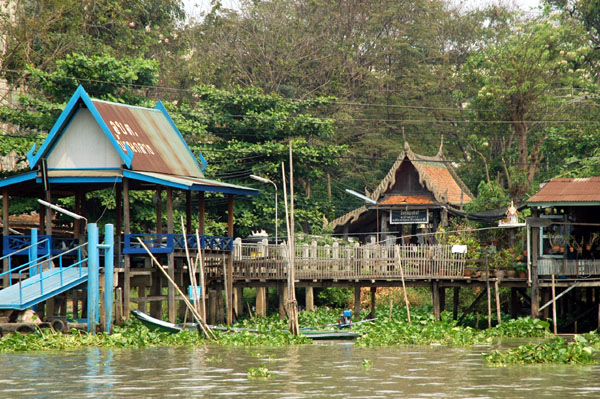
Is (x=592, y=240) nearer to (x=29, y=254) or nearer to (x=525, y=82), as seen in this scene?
(x=525, y=82)

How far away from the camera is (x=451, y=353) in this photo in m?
22.8

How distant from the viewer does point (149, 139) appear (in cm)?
3017

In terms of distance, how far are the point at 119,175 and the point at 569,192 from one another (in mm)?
13180

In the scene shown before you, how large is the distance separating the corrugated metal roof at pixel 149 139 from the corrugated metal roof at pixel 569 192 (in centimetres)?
1095

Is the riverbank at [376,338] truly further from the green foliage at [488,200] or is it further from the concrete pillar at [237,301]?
the green foliage at [488,200]

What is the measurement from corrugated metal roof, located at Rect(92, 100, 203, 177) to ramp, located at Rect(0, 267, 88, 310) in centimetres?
377

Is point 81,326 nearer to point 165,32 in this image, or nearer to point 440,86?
point 165,32

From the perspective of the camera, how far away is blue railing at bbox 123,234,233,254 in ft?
89.7

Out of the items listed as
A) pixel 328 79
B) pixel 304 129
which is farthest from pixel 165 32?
pixel 304 129

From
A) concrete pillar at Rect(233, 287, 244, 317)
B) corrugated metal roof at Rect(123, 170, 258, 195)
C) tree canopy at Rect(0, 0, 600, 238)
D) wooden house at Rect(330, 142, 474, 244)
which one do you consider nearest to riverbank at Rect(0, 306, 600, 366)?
corrugated metal roof at Rect(123, 170, 258, 195)

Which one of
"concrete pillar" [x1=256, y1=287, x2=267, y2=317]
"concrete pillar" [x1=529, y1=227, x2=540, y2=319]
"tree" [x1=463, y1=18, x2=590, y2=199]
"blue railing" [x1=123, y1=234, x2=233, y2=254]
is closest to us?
"blue railing" [x1=123, y1=234, x2=233, y2=254]

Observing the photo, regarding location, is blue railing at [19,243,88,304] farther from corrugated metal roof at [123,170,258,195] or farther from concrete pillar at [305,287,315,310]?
concrete pillar at [305,287,315,310]

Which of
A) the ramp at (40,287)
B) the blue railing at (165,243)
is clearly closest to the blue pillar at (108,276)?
the ramp at (40,287)

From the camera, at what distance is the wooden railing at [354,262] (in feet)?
100
